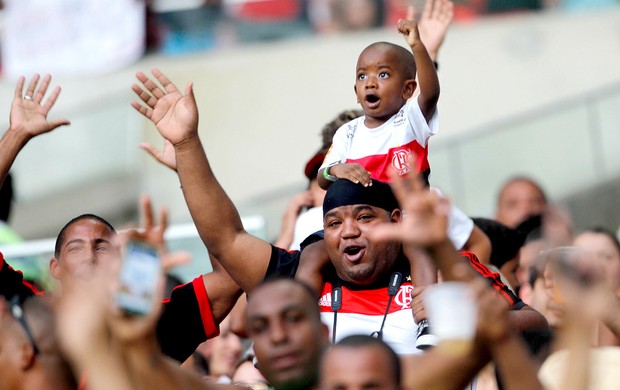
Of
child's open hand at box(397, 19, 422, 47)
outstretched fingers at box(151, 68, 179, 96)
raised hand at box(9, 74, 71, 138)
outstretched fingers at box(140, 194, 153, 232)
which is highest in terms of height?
child's open hand at box(397, 19, 422, 47)

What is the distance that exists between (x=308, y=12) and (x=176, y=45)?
1.59m

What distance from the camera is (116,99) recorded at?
45.3 ft

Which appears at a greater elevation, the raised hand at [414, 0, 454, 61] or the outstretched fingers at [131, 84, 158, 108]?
the raised hand at [414, 0, 454, 61]

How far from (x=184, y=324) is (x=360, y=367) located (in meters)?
1.82

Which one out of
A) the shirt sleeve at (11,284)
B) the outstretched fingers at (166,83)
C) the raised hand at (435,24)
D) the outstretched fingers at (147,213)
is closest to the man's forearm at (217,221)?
the outstretched fingers at (166,83)

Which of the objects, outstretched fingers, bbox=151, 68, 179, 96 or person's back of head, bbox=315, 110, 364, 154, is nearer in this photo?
outstretched fingers, bbox=151, 68, 179, 96

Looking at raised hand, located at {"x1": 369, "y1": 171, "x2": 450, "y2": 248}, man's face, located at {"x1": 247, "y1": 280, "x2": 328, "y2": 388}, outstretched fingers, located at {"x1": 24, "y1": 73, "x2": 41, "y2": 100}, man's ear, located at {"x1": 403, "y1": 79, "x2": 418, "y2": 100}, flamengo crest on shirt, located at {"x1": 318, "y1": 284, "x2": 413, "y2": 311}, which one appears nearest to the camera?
raised hand, located at {"x1": 369, "y1": 171, "x2": 450, "y2": 248}

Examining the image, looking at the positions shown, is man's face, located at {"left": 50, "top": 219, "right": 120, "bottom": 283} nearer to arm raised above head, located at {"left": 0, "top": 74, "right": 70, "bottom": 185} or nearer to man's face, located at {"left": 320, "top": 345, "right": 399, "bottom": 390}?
arm raised above head, located at {"left": 0, "top": 74, "right": 70, "bottom": 185}

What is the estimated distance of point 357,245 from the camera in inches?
210

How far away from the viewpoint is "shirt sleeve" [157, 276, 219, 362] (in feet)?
18.3

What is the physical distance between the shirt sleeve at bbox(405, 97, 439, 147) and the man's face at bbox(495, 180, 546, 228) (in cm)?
249

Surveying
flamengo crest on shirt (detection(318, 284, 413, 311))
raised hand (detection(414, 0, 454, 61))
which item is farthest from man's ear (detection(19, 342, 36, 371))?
raised hand (detection(414, 0, 454, 61))

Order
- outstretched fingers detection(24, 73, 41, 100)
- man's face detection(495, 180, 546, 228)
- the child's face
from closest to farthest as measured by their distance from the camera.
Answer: the child's face, outstretched fingers detection(24, 73, 41, 100), man's face detection(495, 180, 546, 228)

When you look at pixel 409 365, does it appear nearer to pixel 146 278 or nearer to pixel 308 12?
pixel 146 278
